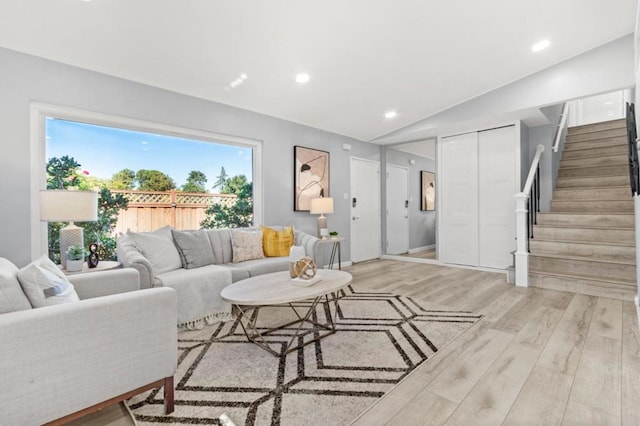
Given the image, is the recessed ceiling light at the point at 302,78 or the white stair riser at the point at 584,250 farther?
the white stair riser at the point at 584,250

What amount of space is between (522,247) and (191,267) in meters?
3.98

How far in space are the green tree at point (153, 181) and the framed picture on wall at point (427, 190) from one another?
18.7 feet

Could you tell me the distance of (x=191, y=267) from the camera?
317cm

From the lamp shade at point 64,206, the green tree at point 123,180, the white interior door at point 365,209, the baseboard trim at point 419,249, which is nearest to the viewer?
the lamp shade at point 64,206

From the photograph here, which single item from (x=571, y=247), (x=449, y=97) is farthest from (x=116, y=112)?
(x=571, y=247)

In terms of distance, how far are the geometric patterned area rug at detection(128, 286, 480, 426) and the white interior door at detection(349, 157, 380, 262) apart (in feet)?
9.10

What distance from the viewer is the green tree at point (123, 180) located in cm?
329

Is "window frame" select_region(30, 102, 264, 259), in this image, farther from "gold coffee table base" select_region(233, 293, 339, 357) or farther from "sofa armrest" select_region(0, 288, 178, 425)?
"sofa armrest" select_region(0, 288, 178, 425)

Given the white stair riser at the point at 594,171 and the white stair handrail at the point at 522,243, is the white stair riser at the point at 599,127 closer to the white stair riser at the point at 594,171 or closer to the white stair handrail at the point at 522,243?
the white stair riser at the point at 594,171

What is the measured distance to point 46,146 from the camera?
9.38ft

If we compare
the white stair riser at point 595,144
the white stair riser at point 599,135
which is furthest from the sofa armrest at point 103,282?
the white stair riser at point 599,135

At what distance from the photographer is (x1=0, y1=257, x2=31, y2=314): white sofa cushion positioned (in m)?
1.29

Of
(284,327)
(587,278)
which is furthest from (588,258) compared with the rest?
(284,327)

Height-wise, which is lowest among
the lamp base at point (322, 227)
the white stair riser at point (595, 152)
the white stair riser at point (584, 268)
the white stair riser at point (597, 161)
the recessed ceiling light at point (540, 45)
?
the white stair riser at point (584, 268)
